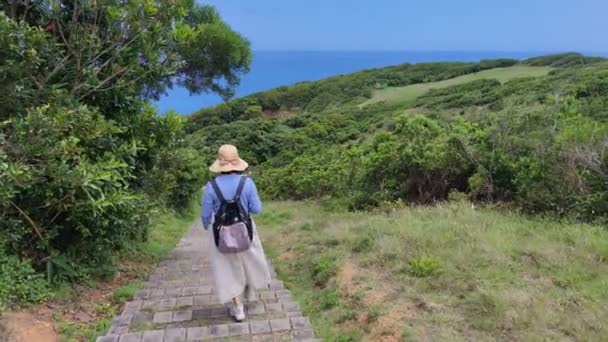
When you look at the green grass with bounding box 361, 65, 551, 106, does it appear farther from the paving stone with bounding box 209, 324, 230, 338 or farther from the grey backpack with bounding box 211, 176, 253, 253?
the paving stone with bounding box 209, 324, 230, 338

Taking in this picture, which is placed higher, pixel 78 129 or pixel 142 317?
pixel 78 129

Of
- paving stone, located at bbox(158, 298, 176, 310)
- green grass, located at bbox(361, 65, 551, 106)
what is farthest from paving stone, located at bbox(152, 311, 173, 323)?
green grass, located at bbox(361, 65, 551, 106)

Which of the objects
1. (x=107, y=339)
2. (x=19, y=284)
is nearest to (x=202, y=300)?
(x=107, y=339)

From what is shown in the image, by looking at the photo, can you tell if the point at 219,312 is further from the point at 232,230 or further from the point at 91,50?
the point at 91,50

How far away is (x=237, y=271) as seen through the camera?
4984mm

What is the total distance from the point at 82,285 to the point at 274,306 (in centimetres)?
231

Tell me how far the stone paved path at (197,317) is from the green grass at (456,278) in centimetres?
33

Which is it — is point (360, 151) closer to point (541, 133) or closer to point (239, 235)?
point (541, 133)

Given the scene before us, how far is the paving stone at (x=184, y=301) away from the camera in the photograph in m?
5.34

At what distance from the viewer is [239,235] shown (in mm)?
4820

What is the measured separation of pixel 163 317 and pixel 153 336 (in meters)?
0.50

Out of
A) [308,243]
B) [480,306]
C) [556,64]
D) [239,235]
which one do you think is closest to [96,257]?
[239,235]

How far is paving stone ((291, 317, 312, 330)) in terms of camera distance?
4.53 m

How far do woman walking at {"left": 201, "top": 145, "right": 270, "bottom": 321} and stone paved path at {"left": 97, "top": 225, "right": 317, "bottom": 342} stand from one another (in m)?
0.25
